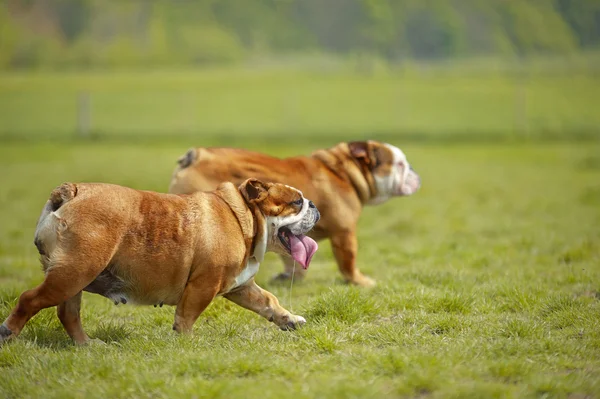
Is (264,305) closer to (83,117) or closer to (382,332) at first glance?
(382,332)

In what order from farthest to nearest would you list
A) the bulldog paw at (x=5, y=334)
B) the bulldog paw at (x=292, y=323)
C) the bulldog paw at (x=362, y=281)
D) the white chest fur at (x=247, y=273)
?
the bulldog paw at (x=362, y=281) → the bulldog paw at (x=292, y=323) → the white chest fur at (x=247, y=273) → the bulldog paw at (x=5, y=334)

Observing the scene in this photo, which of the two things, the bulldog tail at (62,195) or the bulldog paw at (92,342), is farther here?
the bulldog paw at (92,342)

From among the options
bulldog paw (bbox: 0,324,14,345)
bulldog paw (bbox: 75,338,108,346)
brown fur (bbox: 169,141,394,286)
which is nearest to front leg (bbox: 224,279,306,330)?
bulldog paw (bbox: 75,338,108,346)

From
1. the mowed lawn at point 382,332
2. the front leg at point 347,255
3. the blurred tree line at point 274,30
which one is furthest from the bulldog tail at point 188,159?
the blurred tree line at point 274,30

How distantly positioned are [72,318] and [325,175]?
3.90 metres

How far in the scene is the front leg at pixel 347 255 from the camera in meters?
9.71

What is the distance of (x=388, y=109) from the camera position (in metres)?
46.0

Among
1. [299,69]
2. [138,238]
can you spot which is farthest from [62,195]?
[299,69]

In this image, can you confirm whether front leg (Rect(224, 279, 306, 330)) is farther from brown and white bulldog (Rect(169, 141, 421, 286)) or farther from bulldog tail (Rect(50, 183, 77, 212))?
brown and white bulldog (Rect(169, 141, 421, 286))

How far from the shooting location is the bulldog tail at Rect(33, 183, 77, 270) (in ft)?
21.3

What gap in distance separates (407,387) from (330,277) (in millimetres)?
4930

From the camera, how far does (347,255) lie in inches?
383

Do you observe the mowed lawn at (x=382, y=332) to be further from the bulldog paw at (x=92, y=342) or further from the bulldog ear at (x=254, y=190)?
the bulldog ear at (x=254, y=190)

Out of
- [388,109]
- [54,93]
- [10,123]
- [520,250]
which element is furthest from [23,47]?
[520,250]
